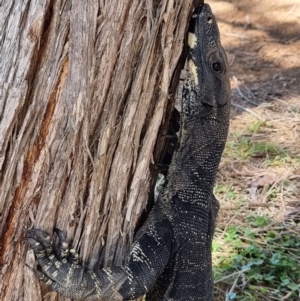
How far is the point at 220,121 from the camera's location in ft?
10.3

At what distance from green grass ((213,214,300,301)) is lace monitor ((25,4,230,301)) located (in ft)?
4.16

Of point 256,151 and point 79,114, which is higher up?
point 256,151

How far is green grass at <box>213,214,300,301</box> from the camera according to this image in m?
4.39

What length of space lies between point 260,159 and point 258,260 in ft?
5.14

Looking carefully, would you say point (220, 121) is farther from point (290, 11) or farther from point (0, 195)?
point (290, 11)

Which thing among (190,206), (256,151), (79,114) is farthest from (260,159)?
(79,114)

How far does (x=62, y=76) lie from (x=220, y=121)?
1072mm

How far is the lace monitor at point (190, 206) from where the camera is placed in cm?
285

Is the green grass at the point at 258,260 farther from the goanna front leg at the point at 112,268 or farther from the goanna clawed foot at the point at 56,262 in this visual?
the goanna clawed foot at the point at 56,262

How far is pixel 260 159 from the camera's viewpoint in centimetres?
595

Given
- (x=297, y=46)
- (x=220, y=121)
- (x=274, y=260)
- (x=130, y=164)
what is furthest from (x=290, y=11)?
(x=130, y=164)

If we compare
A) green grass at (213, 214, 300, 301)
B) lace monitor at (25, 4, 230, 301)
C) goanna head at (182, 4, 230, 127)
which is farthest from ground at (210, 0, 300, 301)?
goanna head at (182, 4, 230, 127)

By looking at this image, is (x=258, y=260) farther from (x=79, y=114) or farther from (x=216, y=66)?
(x=79, y=114)

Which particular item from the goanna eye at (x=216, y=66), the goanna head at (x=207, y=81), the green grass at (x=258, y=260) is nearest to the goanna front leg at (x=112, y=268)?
the goanna head at (x=207, y=81)
